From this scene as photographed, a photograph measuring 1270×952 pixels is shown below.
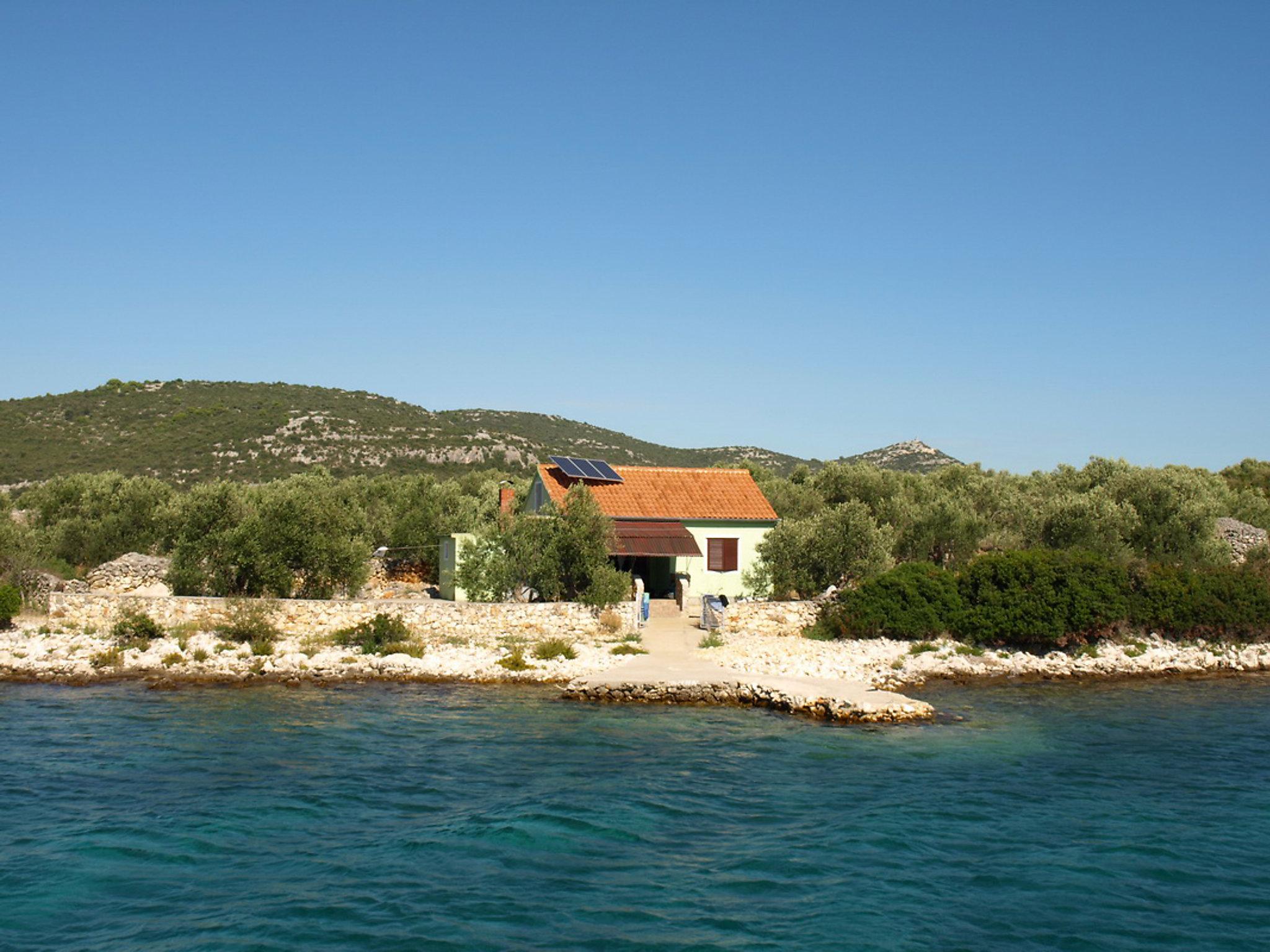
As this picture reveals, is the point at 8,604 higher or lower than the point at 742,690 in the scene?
higher

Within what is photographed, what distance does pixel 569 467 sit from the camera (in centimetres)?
3828

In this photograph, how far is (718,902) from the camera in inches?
486

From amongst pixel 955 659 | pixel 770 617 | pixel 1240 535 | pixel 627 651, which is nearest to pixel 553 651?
pixel 627 651

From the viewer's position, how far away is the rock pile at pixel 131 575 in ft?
117

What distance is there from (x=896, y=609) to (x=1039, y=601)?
14.6ft

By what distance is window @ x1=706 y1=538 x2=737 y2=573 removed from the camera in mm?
36719

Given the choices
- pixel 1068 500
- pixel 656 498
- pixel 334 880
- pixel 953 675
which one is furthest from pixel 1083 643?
pixel 334 880

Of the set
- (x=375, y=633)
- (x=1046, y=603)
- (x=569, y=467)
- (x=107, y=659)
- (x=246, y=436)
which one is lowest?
(x=107, y=659)

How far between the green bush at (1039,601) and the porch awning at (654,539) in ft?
32.6

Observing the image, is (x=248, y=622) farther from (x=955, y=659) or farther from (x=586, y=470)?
(x=955, y=659)

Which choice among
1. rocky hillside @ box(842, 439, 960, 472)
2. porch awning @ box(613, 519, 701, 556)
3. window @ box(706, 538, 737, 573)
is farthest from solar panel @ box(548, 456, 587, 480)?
rocky hillside @ box(842, 439, 960, 472)

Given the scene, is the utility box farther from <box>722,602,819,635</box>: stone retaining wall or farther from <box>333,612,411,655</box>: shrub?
<box>722,602,819,635</box>: stone retaining wall

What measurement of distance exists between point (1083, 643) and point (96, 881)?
90.8 ft

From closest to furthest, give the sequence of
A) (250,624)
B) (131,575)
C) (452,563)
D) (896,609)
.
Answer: (250,624), (896,609), (452,563), (131,575)
